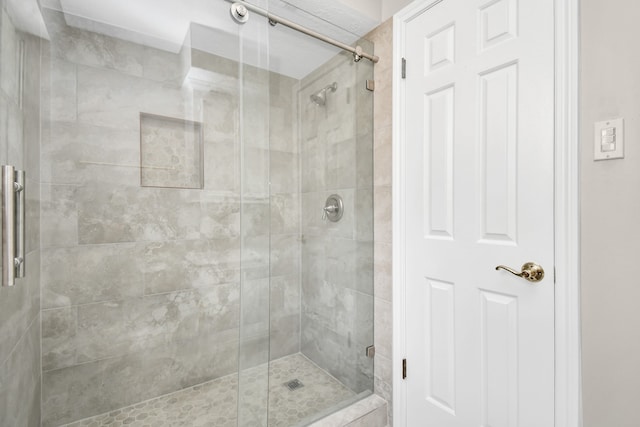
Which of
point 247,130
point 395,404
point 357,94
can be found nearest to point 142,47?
point 247,130

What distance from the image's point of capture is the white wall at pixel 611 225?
0.84m

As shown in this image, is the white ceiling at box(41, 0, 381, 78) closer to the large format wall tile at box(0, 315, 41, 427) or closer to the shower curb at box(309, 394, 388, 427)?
the large format wall tile at box(0, 315, 41, 427)

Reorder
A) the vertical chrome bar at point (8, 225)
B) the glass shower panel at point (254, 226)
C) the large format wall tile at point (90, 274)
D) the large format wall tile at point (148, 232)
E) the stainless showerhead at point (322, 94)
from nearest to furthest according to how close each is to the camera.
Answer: the vertical chrome bar at point (8, 225) < the glass shower panel at point (254, 226) < the large format wall tile at point (148, 232) < the large format wall tile at point (90, 274) < the stainless showerhead at point (322, 94)

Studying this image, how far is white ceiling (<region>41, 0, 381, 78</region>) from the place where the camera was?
4.65 feet

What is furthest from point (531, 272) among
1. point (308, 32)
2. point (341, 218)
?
point (308, 32)

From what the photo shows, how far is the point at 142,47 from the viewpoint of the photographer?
168 centimetres

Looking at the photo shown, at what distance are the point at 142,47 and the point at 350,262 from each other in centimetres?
173

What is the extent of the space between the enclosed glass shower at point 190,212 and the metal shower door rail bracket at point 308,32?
30 mm

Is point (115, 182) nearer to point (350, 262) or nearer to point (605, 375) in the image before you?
point (350, 262)

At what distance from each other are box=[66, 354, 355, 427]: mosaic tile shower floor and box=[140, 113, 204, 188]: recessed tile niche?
1227mm

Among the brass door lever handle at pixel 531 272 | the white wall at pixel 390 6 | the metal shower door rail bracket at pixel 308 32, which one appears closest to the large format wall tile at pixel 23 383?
the metal shower door rail bracket at pixel 308 32

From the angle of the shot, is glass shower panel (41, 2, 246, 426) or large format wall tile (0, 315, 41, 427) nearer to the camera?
large format wall tile (0, 315, 41, 427)

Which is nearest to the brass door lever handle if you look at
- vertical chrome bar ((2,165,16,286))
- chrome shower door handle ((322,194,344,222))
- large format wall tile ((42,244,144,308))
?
chrome shower door handle ((322,194,344,222))

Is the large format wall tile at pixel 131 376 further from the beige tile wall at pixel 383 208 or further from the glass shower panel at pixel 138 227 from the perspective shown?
the beige tile wall at pixel 383 208
